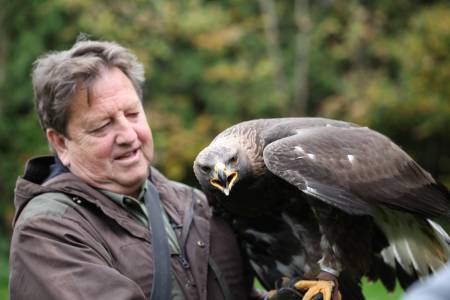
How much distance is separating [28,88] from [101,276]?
7.08m

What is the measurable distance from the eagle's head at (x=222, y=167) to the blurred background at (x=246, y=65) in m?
4.64

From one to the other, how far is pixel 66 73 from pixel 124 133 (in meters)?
0.35

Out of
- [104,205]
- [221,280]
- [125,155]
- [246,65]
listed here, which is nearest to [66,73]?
[125,155]

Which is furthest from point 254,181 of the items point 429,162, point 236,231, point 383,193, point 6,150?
point 429,162

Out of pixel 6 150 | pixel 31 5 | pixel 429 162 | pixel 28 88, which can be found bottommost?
pixel 429 162

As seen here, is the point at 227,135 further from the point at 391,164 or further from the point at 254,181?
the point at 391,164

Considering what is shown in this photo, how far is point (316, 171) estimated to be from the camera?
126 inches

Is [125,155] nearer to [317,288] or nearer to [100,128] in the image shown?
[100,128]

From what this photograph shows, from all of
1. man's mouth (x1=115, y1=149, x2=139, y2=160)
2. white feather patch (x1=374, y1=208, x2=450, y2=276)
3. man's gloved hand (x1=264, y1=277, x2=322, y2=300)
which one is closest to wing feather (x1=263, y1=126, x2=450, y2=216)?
white feather patch (x1=374, y1=208, x2=450, y2=276)

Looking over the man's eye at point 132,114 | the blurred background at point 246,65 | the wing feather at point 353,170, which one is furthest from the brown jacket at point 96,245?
the blurred background at point 246,65

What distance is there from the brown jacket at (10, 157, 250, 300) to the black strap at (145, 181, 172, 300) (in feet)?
0.13

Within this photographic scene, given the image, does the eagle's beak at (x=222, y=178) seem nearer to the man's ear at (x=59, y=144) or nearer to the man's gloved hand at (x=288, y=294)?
the man's gloved hand at (x=288, y=294)

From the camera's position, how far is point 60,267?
266cm

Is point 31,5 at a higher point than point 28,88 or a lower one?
higher
